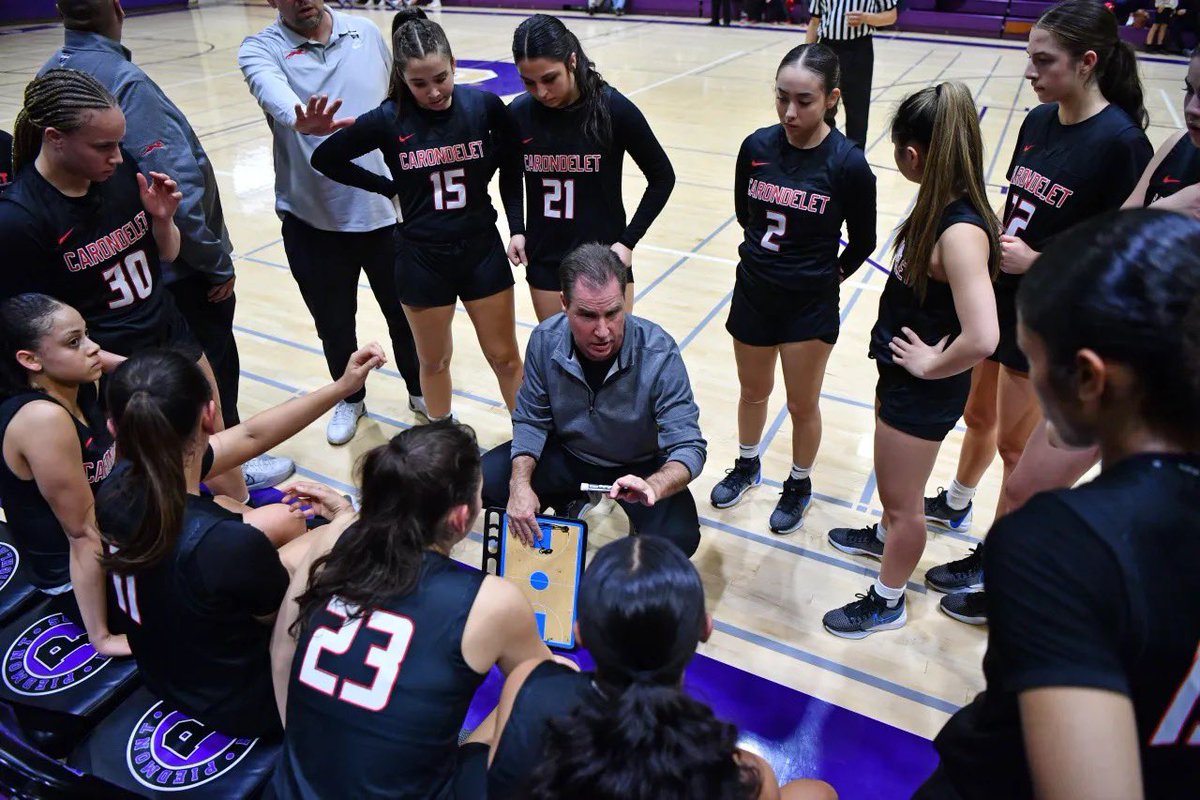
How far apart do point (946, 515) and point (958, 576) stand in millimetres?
382

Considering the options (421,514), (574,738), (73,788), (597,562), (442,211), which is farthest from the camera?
(442,211)

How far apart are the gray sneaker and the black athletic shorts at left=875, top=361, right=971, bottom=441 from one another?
2842 millimetres

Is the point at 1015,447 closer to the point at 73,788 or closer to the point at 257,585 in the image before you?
the point at 257,585

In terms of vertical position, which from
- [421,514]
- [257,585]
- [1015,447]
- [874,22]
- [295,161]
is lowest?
[1015,447]

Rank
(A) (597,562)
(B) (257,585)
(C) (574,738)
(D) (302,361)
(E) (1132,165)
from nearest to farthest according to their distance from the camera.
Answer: (C) (574,738)
(A) (597,562)
(B) (257,585)
(E) (1132,165)
(D) (302,361)

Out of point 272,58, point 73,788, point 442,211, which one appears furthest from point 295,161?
point 73,788

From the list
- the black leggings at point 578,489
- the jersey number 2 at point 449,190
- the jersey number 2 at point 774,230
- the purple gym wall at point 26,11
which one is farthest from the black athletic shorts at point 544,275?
the purple gym wall at point 26,11

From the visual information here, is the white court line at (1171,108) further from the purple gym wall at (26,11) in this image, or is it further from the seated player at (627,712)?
the purple gym wall at (26,11)

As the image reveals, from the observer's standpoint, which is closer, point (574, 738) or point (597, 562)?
point (574, 738)

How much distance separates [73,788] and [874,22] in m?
7.29

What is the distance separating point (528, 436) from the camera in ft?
9.59

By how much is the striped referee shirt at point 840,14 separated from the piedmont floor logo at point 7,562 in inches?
274

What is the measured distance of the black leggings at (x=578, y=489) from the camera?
9.45ft

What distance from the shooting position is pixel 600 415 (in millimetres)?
2848
